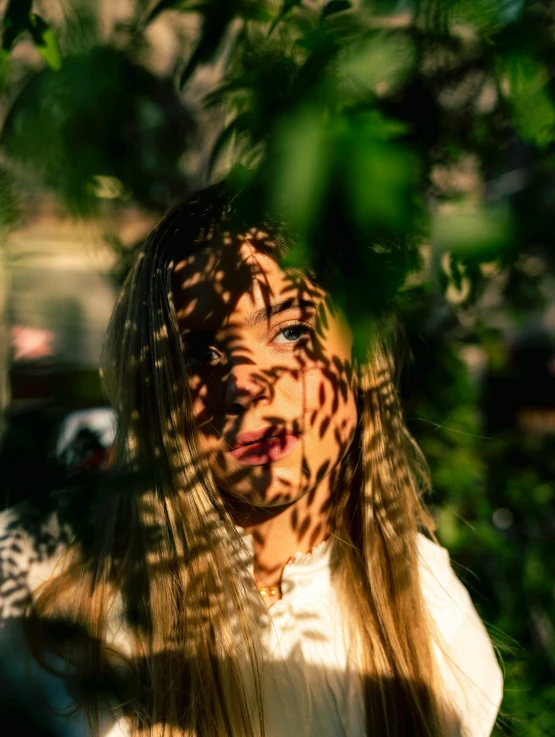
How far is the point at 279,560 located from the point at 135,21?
1.27 m

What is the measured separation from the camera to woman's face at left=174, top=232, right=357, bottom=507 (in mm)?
1729

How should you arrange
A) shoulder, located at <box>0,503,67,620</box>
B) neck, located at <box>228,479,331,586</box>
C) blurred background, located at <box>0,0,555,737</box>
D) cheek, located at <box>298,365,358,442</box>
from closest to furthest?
blurred background, located at <box>0,0,555,737</box> → shoulder, located at <box>0,503,67,620</box> → cheek, located at <box>298,365,358,442</box> → neck, located at <box>228,479,331,586</box>

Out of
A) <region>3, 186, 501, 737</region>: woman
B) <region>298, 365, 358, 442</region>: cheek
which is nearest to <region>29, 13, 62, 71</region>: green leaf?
<region>3, 186, 501, 737</region>: woman

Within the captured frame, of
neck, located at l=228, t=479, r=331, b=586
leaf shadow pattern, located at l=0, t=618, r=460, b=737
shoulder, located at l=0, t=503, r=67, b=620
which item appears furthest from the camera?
neck, located at l=228, t=479, r=331, b=586

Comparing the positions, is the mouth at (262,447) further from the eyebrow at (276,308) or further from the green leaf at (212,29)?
the green leaf at (212,29)

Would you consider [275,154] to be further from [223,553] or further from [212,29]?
[223,553]

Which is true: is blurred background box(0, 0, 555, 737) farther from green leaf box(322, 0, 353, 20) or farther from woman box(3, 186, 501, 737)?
woman box(3, 186, 501, 737)

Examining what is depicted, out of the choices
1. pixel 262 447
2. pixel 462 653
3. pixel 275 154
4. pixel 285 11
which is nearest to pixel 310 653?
pixel 462 653

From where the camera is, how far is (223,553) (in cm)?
187

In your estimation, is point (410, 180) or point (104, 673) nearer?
point (410, 180)

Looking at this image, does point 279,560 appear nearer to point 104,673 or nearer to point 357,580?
point 357,580

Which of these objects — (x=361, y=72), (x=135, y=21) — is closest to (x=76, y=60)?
(x=135, y=21)

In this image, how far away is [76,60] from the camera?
1320mm

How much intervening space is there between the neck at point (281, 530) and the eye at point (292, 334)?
0.42m
